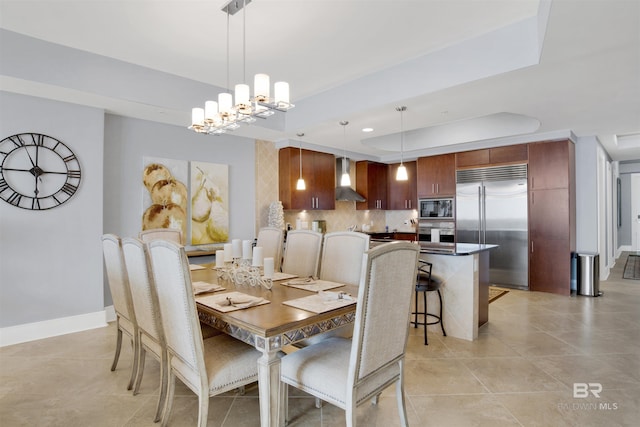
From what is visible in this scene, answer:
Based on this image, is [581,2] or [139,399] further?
[139,399]

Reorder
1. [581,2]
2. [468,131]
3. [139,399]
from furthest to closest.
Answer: [468,131] → [139,399] → [581,2]

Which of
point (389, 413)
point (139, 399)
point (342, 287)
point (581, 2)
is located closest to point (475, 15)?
point (581, 2)

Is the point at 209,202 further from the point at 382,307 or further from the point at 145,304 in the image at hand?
the point at 382,307

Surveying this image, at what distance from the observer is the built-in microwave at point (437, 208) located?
20.4 feet

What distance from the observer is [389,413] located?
2139mm

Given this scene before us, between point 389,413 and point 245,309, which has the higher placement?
point 245,309

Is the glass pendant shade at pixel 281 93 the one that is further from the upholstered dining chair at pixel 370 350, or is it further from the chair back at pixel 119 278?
the chair back at pixel 119 278

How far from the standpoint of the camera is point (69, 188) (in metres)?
3.62

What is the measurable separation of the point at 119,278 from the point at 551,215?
18.6 feet

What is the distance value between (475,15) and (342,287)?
7.78ft

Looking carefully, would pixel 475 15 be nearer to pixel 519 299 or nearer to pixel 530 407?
pixel 530 407

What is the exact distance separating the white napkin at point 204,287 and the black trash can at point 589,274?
521 centimetres

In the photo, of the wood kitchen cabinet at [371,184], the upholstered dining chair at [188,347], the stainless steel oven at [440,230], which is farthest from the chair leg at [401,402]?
the wood kitchen cabinet at [371,184]
